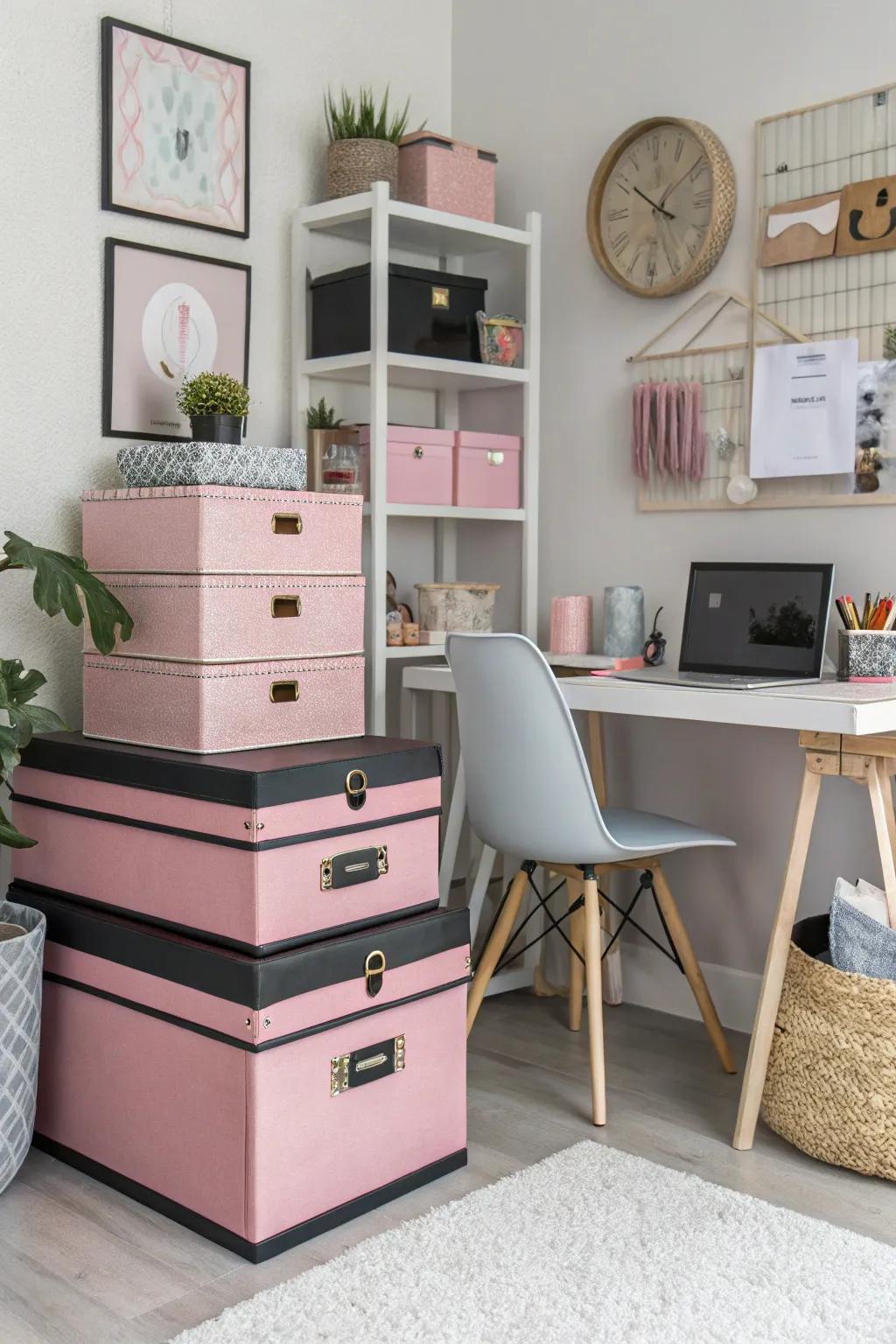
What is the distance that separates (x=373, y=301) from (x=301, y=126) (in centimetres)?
50

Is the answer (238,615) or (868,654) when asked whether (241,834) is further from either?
(868,654)

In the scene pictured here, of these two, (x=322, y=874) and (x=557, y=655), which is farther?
(x=557, y=655)

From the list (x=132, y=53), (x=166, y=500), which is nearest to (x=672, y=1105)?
(x=166, y=500)

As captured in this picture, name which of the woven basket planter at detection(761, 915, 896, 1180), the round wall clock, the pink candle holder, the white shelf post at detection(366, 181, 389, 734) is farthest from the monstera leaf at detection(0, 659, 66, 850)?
the round wall clock

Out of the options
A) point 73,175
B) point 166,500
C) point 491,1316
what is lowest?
point 491,1316

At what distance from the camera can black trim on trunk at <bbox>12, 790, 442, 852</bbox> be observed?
196 cm

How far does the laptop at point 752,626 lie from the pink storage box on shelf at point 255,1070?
2.52 ft

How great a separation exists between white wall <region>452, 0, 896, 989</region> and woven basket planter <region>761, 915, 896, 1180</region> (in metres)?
0.49

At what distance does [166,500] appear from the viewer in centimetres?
223

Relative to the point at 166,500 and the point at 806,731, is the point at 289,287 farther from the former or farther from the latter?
the point at 806,731

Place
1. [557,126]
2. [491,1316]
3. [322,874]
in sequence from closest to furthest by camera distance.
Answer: [491,1316] < [322,874] < [557,126]

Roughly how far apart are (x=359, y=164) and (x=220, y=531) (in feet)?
3.63

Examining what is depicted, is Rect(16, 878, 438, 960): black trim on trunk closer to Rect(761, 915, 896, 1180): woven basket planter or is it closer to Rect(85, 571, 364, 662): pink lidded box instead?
Rect(85, 571, 364, 662): pink lidded box

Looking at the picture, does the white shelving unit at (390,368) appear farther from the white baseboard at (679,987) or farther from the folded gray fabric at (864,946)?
the folded gray fabric at (864,946)
